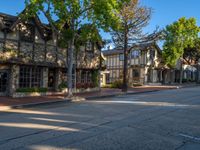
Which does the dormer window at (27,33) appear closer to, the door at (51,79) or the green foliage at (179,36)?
the door at (51,79)

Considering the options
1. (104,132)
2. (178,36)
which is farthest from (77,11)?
(178,36)

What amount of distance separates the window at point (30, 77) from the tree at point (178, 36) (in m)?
22.1

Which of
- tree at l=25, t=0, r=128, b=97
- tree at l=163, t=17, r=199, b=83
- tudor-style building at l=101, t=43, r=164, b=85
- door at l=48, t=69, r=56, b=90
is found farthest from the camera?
tudor-style building at l=101, t=43, r=164, b=85

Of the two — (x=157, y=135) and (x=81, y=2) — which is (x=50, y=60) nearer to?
(x=81, y=2)

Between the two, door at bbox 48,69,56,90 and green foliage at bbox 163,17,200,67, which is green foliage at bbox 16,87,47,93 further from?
green foliage at bbox 163,17,200,67

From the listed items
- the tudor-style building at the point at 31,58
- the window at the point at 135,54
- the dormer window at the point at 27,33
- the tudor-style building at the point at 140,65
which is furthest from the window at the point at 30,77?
Result: the window at the point at 135,54

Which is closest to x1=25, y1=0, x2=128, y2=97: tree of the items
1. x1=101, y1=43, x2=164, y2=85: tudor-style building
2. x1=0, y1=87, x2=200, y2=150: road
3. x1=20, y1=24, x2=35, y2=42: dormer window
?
x1=20, y1=24, x2=35, y2=42: dormer window

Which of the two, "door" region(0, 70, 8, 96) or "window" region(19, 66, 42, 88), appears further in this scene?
"window" region(19, 66, 42, 88)

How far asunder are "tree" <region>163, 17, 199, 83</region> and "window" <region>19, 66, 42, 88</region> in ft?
72.4

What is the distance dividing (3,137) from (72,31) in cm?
1343

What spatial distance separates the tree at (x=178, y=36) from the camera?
38.7m

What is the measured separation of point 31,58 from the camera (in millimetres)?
21859

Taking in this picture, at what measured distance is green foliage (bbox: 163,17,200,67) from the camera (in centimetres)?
3866

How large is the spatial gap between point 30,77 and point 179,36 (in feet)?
81.8
